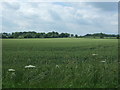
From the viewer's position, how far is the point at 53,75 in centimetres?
693

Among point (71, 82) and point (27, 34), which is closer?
point (71, 82)

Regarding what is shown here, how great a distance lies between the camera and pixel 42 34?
102125 mm

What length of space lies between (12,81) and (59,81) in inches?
57.3

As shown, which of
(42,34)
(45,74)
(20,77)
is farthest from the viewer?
(42,34)

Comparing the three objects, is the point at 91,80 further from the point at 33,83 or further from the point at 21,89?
the point at 21,89

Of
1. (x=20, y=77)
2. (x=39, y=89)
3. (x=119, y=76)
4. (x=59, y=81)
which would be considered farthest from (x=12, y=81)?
(x=119, y=76)

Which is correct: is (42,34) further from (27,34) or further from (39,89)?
(39,89)

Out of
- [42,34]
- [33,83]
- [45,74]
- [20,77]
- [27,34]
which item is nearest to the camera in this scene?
[33,83]

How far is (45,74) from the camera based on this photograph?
719cm

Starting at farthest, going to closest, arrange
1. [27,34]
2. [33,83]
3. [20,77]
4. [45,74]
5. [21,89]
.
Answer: [27,34] → [45,74] → [20,77] → [33,83] → [21,89]

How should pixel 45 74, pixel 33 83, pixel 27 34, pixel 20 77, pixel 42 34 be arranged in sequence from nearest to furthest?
pixel 33 83 < pixel 20 77 < pixel 45 74 < pixel 27 34 < pixel 42 34

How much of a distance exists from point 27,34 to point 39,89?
3176 inches

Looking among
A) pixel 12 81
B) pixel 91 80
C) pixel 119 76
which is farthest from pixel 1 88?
pixel 119 76

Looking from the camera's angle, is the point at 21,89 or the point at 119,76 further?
the point at 119,76
